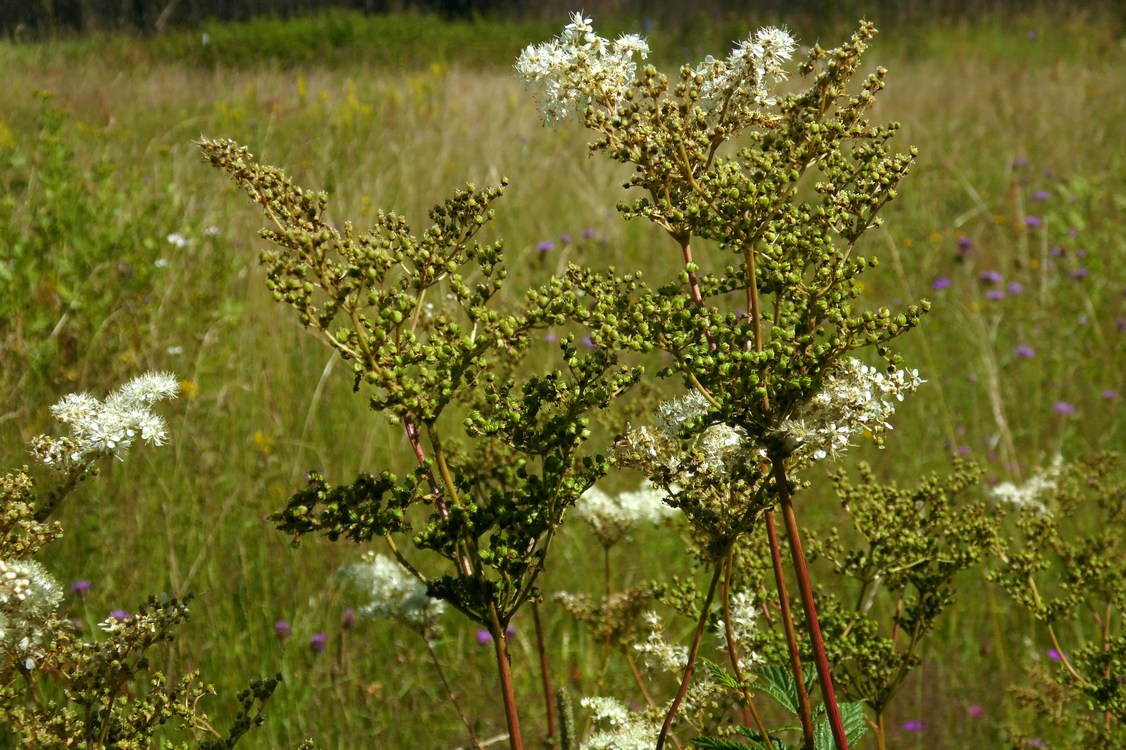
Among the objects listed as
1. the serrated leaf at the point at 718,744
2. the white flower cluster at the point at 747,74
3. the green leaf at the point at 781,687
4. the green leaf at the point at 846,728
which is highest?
the white flower cluster at the point at 747,74

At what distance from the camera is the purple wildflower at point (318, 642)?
3424 mm

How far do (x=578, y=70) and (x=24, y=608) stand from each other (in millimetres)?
1160

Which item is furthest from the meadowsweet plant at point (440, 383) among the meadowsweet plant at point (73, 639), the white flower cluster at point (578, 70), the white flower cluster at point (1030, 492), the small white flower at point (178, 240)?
the small white flower at point (178, 240)

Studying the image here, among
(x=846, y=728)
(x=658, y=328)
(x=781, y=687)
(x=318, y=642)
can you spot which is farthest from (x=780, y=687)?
(x=318, y=642)

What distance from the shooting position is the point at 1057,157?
8.21m

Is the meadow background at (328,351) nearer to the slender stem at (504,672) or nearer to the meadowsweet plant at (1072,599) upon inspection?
the meadowsweet plant at (1072,599)

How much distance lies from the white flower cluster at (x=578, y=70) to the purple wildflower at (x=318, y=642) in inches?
95.4

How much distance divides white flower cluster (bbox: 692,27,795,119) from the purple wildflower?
251cm

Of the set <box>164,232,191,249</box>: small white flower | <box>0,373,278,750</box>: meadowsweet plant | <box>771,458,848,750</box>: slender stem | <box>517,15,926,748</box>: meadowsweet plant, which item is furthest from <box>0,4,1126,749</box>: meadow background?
<box>771,458,848,750</box>: slender stem

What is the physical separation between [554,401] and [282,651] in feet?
8.09

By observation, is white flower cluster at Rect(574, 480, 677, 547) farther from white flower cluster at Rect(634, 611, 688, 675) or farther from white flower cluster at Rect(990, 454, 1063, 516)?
white flower cluster at Rect(990, 454, 1063, 516)

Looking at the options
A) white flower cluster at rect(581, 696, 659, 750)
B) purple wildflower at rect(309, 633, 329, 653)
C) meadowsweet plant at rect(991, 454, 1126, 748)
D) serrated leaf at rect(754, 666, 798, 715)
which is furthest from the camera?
Answer: purple wildflower at rect(309, 633, 329, 653)

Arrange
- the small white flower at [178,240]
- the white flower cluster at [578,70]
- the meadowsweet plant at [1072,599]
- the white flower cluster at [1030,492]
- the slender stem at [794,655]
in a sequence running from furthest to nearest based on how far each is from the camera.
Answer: the small white flower at [178,240] < the white flower cluster at [1030,492] < the meadowsweet plant at [1072,599] < the white flower cluster at [578,70] < the slender stem at [794,655]

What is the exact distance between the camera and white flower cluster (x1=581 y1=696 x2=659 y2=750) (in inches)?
69.2
